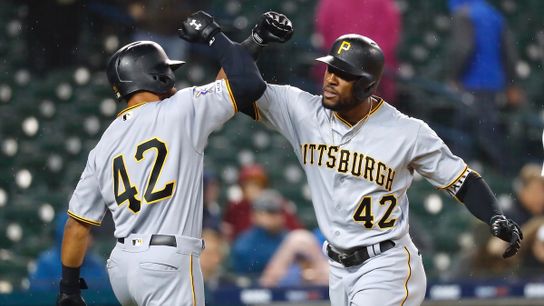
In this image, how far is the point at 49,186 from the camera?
864 centimetres

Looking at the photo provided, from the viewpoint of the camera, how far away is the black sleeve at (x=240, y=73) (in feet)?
15.5

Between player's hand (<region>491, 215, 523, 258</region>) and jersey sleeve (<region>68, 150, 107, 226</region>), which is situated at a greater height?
jersey sleeve (<region>68, 150, 107, 226</region>)

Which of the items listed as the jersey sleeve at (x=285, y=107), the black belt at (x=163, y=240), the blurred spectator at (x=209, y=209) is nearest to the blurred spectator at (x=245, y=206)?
the blurred spectator at (x=209, y=209)

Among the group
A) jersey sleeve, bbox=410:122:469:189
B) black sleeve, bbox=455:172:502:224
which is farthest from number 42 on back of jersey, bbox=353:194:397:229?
black sleeve, bbox=455:172:502:224

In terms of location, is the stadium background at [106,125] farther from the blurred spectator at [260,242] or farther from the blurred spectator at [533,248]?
the blurred spectator at [260,242]

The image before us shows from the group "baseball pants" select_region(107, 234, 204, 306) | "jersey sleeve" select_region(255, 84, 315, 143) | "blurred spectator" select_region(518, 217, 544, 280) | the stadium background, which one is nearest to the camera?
"baseball pants" select_region(107, 234, 204, 306)

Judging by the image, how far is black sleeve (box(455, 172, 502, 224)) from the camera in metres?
4.85

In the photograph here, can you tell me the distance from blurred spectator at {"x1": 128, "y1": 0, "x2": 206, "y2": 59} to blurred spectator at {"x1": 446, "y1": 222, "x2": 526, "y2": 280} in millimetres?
2322

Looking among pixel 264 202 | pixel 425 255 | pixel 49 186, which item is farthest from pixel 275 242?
pixel 49 186

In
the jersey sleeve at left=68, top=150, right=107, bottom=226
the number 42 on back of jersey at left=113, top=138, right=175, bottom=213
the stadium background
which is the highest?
the number 42 on back of jersey at left=113, top=138, right=175, bottom=213

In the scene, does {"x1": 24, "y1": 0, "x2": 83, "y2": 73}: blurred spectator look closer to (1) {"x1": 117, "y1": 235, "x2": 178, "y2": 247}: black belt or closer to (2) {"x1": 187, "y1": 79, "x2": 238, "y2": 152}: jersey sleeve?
(2) {"x1": 187, "y1": 79, "x2": 238, "y2": 152}: jersey sleeve

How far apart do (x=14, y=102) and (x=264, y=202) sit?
8.84 ft

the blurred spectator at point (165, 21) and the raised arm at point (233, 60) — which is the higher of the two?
the raised arm at point (233, 60)

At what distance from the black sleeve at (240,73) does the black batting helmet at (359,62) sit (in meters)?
0.27
